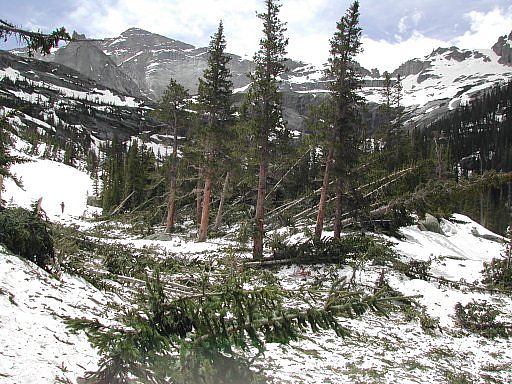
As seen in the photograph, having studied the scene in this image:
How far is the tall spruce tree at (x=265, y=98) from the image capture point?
15781 mm

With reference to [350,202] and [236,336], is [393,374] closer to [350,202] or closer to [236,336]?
[236,336]

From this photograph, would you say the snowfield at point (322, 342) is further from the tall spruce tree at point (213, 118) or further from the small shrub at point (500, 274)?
the tall spruce tree at point (213, 118)

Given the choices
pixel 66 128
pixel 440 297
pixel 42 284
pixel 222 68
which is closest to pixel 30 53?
pixel 42 284

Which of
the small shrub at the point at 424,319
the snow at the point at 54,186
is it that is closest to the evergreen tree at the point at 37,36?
the small shrub at the point at 424,319

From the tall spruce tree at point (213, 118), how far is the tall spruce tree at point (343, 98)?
7.09 m

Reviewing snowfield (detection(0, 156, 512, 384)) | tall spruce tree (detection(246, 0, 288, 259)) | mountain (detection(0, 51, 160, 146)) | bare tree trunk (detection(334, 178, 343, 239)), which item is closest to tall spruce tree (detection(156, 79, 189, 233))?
tall spruce tree (detection(246, 0, 288, 259))

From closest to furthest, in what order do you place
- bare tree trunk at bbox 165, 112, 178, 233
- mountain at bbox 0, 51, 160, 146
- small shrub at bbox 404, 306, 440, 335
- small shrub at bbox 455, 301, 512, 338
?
small shrub at bbox 404, 306, 440, 335 → small shrub at bbox 455, 301, 512, 338 → bare tree trunk at bbox 165, 112, 178, 233 → mountain at bbox 0, 51, 160, 146

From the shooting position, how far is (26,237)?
21.3 ft

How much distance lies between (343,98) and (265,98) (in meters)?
3.61

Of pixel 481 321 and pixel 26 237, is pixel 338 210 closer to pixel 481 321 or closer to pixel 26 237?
pixel 481 321

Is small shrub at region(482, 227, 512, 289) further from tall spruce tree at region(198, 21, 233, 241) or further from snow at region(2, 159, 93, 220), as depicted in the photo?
snow at region(2, 159, 93, 220)

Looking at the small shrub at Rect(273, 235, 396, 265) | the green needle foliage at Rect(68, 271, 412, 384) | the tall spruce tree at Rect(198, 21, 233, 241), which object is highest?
the tall spruce tree at Rect(198, 21, 233, 241)

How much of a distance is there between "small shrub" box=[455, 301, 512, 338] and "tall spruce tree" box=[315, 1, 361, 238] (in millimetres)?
6652

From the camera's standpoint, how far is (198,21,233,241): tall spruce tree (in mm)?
21609
